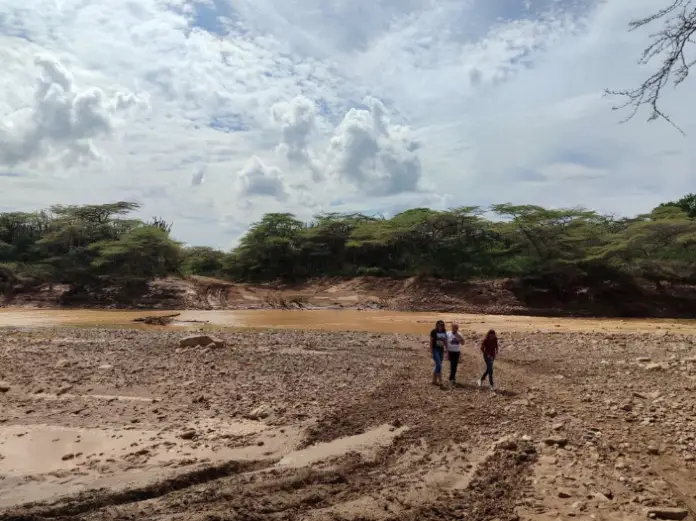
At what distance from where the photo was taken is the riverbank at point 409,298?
39.1 metres

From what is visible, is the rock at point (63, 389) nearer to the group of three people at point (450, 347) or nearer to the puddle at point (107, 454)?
the puddle at point (107, 454)

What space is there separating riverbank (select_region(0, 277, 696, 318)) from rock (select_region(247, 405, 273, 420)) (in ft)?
103

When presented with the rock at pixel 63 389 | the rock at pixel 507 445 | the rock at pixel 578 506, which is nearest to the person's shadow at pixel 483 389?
the rock at pixel 507 445

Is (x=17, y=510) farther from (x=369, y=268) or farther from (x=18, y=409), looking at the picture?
(x=369, y=268)

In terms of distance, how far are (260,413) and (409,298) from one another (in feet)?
110

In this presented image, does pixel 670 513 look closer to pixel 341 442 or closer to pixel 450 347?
pixel 341 442

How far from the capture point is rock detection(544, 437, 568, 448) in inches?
284

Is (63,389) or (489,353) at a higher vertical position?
(489,353)

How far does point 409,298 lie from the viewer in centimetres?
4156

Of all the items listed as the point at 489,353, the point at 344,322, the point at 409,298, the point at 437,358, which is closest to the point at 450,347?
the point at 437,358

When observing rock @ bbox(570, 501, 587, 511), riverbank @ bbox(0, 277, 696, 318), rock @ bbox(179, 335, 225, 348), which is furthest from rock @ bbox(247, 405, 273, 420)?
riverbank @ bbox(0, 277, 696, 318)

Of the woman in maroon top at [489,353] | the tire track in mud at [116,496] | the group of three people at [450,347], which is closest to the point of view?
the tire track in mud at [116,496]

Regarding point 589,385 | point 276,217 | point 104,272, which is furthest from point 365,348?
point 276,217

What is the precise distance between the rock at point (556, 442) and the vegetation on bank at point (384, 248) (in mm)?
33902
